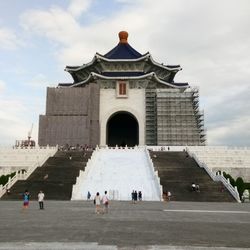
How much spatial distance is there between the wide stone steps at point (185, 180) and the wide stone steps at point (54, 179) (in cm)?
650

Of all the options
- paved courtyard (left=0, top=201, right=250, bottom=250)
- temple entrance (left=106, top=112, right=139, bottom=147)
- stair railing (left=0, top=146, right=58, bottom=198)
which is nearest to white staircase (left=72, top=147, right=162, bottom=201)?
stair railing (left=0, top=146, right=58, bottom=198)

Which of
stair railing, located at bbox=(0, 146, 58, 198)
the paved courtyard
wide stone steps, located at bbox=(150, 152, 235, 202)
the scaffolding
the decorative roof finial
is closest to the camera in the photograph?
the paved courtyard

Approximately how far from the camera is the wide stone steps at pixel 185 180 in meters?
25.5

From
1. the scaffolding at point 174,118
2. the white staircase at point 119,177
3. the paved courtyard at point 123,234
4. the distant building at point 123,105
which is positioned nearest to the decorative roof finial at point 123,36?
the distant building at point 123,105

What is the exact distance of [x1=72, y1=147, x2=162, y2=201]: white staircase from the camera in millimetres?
26094

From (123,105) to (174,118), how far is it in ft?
24.0

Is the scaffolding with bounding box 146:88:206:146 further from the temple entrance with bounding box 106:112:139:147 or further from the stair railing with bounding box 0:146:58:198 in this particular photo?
the stair railing with bounding box 0:146:58:198

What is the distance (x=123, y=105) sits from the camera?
54469 millimetres

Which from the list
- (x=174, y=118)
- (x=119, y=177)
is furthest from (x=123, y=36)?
(x=119, y=177)

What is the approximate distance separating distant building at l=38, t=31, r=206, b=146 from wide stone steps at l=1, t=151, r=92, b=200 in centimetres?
1523

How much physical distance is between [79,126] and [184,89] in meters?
15.7

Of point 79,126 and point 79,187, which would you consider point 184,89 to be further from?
point 79,187

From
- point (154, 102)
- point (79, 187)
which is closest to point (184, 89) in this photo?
point (154, 102)

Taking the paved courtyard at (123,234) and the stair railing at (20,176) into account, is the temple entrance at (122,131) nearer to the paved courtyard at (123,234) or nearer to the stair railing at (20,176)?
the stair railing at (20,176)
